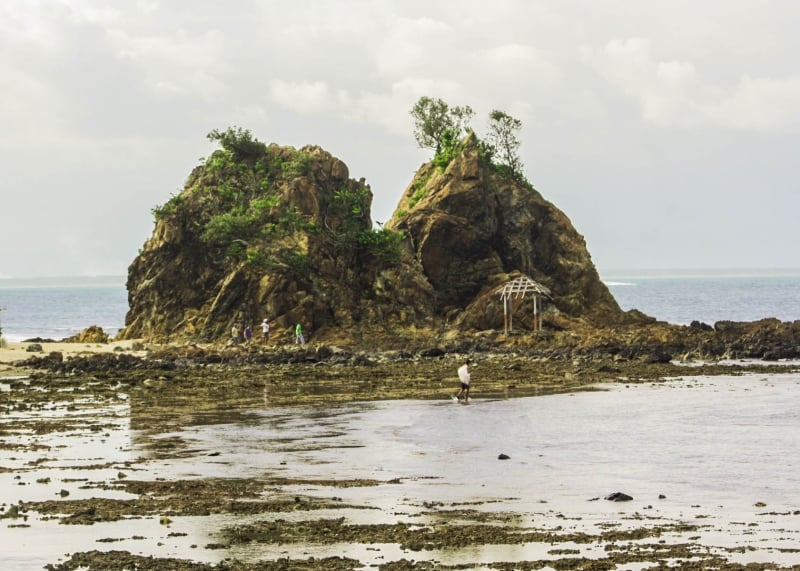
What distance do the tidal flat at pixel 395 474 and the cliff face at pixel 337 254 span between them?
74.9 ft

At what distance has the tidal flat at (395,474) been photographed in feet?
63.4

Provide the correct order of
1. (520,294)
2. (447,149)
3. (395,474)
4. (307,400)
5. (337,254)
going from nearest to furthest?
1. (395,474)
2. (307,400)
3. (520,294)
4. (337,254)
5. (447,149)

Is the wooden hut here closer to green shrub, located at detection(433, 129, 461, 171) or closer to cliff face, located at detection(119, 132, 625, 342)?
cliff face, located at detection(119, 132, 625, 342)

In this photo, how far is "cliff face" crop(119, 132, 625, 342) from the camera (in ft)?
251

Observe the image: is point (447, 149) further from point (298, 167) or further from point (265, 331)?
point (265, 331)

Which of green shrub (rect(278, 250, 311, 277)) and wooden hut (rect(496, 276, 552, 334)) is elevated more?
green shrub (rect(278, 250, 311, 277))

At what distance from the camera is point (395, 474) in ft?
93.7

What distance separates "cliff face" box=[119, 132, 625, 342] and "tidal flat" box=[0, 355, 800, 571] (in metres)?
22.8

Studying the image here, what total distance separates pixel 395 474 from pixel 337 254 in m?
52.7

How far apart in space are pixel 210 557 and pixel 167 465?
35.0ft

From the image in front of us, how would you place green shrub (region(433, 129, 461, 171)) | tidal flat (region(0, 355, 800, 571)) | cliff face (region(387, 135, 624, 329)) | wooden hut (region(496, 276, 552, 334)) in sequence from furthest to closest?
green shrub (region(433, 129, 461, 171)) → cliff face (region(387, 135, 624, 329)) → wooden hut (region(496, 276, 552, 334)) → tidal flat (region(0, 355, 800, 571))

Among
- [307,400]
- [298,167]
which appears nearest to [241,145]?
A: [298,167]

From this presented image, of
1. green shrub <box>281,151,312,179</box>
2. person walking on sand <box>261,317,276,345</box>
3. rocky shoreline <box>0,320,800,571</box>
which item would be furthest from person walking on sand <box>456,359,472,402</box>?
green shrub <box>281,151,312,179</box>

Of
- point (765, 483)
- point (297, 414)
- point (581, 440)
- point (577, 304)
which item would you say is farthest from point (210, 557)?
point (577, 304)
